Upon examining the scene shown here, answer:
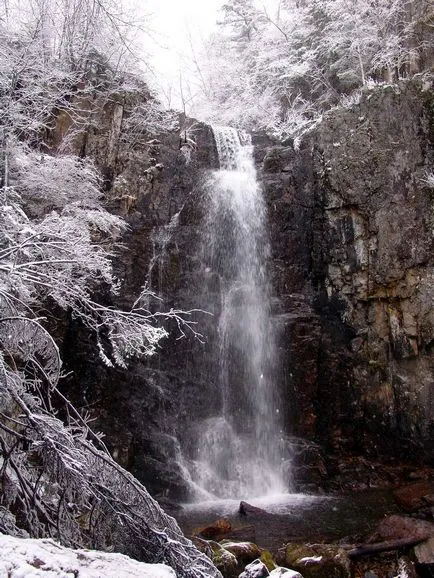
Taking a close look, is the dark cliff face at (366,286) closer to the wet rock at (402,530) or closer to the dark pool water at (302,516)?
the dark pool water at (302,516)

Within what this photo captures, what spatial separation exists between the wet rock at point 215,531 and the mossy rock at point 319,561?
128 centimetres

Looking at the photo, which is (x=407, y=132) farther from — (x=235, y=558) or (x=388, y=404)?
(x=235, y=558)

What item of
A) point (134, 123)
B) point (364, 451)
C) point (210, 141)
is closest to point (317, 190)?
point (210, 141)

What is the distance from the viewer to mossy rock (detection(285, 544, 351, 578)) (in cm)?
564

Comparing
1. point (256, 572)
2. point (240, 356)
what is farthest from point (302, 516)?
point (240, 356)

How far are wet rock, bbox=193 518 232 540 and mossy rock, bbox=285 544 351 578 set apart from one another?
4.20 feet

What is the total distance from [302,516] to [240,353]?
4326 millimetres

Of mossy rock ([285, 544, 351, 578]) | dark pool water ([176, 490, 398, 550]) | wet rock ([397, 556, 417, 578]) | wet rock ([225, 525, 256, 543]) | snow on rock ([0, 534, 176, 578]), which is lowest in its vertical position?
dark pool water ([176, 490, 398, 550])

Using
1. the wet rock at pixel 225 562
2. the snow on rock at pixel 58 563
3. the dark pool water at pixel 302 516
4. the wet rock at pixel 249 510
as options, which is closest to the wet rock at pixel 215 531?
the dark pool water at pixel 302 516

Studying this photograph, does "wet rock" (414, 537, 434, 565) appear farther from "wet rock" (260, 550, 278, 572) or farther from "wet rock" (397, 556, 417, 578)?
"wet rock" (260, 550, 278, 572)

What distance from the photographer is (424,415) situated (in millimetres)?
10531

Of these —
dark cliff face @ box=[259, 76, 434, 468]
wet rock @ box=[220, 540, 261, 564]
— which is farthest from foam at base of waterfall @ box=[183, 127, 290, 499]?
wet rock @ box=[220, 540, 261, 564]

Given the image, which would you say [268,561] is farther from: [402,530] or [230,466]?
[230,466]

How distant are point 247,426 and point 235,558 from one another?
17.9 feet
